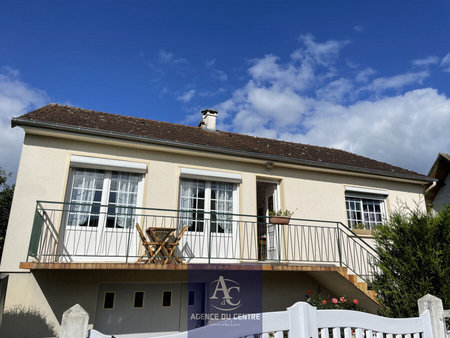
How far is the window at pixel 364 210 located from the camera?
9.79 meters

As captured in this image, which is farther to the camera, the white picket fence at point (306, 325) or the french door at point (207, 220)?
the french door at point (207, 220)

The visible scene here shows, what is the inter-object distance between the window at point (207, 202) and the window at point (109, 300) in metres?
2.35

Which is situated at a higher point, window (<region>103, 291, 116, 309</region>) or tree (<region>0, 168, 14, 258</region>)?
tree (<region>0, 168, 14, 258</region>)

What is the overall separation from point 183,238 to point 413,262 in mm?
5031

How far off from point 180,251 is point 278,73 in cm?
684

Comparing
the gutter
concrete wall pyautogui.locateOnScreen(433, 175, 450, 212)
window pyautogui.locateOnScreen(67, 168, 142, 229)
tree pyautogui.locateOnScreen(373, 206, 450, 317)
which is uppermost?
concrete wall pyautogui.locateOnScreen(433, 175, 450, 212)

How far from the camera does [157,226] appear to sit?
24.0 feet

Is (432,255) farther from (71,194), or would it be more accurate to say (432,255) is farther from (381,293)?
(71,194)

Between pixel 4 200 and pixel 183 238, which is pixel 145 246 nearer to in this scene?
pixel 183 238

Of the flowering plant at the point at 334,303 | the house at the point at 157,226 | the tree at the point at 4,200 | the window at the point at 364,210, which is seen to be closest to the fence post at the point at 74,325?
the house at the point at 157,226

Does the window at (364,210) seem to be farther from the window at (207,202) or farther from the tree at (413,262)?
the window at (207,202)

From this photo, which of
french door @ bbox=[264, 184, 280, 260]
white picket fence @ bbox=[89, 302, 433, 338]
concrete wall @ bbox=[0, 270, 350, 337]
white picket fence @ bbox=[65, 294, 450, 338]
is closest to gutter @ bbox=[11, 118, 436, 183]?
french door @ bbox=[264, 184, 280, 260]

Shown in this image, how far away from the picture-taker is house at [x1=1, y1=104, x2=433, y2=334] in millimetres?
6301

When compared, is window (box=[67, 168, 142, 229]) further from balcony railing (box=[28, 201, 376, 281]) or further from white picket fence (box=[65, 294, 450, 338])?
white picket fence (box=[65, 294, 450, 338])
